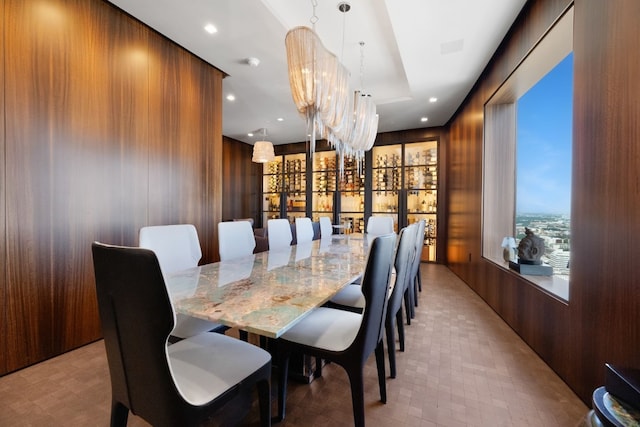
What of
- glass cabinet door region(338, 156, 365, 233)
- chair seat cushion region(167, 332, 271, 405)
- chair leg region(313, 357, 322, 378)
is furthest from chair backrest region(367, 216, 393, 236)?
chair seat cushion region(167, 332, 271, 405)

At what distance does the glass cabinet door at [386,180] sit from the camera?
588cm

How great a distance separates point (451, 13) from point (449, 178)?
3.34 metres

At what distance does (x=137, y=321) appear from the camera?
746mm

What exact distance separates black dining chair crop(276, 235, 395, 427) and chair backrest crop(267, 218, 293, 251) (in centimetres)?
149

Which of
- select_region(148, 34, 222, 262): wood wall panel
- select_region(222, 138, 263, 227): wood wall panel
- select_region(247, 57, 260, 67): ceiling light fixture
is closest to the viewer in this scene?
select_region(148, 34, 222, 262): wood wall panel

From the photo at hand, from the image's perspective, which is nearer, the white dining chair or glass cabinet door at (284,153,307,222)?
the white dining chair

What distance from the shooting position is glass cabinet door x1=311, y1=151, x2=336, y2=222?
650 centimetres

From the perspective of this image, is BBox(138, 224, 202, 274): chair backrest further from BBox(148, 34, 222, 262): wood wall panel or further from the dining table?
BBox(148, 34, 222, 262): wood wall panel

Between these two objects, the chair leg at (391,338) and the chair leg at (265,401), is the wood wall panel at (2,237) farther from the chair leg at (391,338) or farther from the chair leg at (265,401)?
the chair leg at (391,338)

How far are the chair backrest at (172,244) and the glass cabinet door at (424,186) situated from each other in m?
4.81

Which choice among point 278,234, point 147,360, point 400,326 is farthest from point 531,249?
point 147,360

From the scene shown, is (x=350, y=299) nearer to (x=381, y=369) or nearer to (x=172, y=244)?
(x=381, y=369)

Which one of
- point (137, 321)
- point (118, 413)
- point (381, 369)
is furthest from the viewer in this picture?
point (381, 369)

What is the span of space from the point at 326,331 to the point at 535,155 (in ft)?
8.79
